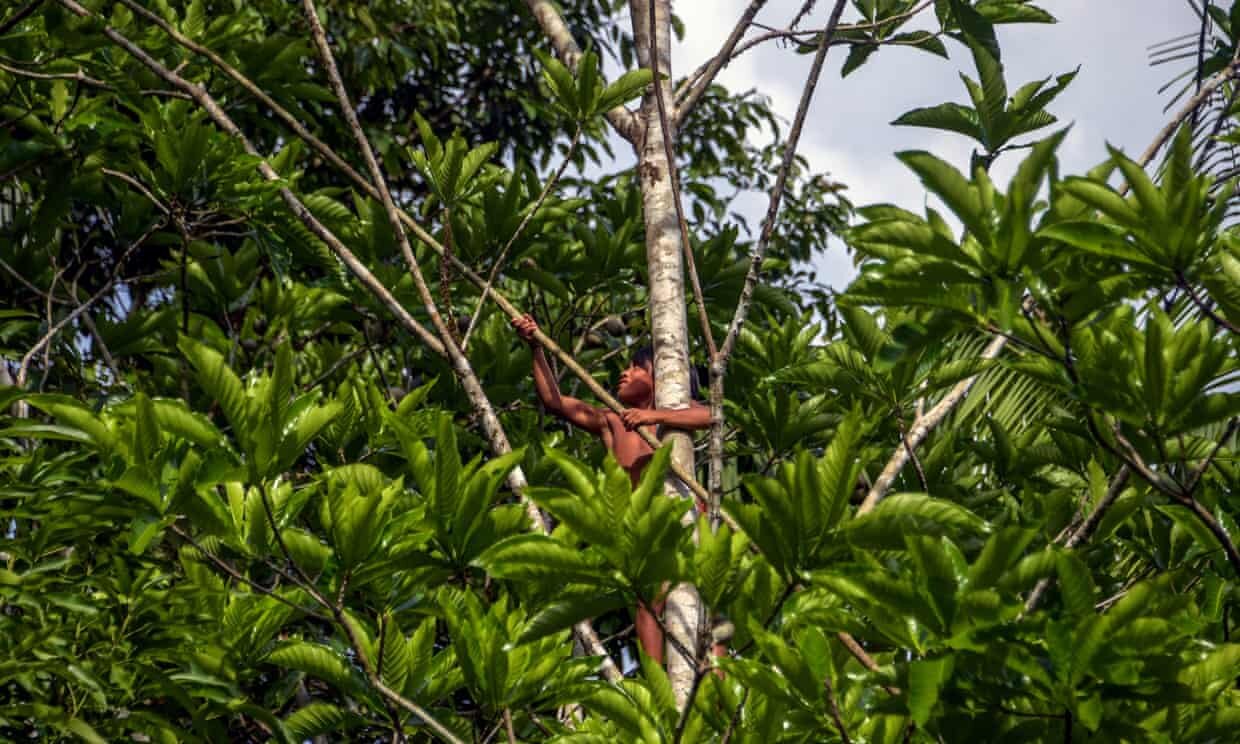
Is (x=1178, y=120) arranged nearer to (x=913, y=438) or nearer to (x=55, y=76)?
(x=913, y=438)

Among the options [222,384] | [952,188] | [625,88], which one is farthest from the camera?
[625,88]

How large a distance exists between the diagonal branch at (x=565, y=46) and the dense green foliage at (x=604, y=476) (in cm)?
13

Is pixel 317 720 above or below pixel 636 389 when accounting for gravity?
below

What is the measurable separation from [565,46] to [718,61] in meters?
0.73

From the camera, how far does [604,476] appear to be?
2.01 metres

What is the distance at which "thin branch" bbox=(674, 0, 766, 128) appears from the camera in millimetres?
3768

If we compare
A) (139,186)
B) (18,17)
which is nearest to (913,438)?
(139,186)

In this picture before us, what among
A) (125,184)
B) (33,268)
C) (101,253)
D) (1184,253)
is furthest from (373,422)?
(101,253)

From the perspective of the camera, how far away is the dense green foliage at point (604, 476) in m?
2.02

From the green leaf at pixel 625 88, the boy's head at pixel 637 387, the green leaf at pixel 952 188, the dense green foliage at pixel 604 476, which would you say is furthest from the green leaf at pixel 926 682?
the boy's head at pixel 637 387

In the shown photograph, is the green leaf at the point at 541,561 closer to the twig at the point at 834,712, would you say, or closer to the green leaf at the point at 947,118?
the twig at the point at 834,712

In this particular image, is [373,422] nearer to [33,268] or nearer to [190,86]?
[190,86]

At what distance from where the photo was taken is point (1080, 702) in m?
1.87

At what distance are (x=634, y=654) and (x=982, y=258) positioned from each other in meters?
3.69
